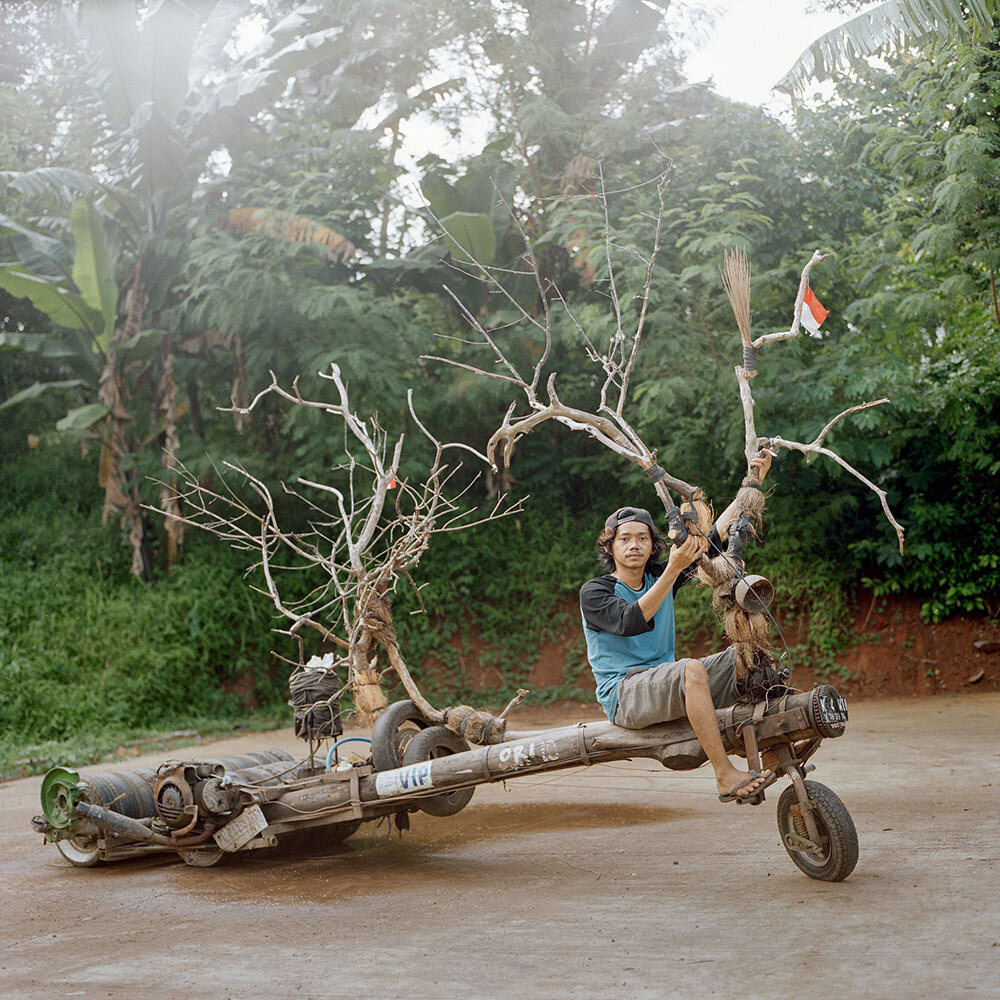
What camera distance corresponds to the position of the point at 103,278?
12578 millimetres

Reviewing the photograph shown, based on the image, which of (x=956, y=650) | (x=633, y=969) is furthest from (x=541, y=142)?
(x=633, y=969)

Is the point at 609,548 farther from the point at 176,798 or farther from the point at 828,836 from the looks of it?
the point at 176,798

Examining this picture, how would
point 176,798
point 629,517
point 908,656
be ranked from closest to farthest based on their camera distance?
point 629,517 → point 176,798 → point 908,656

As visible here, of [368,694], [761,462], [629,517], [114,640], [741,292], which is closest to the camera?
[761,462]

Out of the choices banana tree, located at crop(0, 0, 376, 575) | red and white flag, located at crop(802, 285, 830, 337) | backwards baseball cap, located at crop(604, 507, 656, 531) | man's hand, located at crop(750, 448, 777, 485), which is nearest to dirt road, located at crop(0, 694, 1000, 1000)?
backwards baseball cap, located at crop(604, 507, 656, 531)

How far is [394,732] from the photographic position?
526 centimetres

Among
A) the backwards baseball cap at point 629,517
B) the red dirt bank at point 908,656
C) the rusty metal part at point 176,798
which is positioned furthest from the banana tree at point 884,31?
the rusty metal part at point 176,798

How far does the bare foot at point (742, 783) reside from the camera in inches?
156

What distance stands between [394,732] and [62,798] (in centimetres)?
166

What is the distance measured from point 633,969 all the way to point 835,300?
10.1m

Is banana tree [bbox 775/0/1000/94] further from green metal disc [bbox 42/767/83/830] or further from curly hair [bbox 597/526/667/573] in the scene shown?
green metal disc [bbox 42/767/83/830]

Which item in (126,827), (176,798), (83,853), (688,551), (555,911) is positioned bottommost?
(555,911)

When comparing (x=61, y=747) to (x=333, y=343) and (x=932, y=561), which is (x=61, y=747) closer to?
(x=333, y=343)

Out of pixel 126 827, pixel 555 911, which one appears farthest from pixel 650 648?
pixel 126 827
